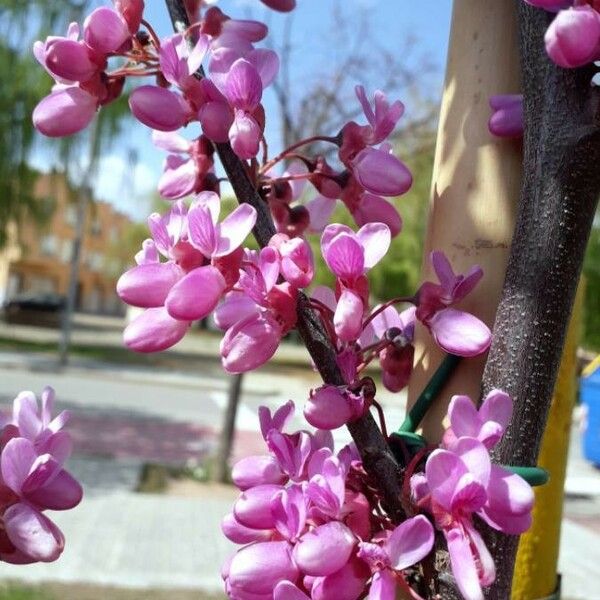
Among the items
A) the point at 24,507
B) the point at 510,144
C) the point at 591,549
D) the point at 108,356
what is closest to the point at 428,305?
the point at 510,144

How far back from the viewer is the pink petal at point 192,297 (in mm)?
547

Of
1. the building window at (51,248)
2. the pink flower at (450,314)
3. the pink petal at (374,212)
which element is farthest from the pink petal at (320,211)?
the building window at (51,248)

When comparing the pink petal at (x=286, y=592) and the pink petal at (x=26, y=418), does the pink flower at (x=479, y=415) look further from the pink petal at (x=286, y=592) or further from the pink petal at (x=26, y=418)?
the pink petal at (x=26, y=418)

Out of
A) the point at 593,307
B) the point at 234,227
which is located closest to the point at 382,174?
the point at 234,227

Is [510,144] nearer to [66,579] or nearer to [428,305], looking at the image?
[428,305]

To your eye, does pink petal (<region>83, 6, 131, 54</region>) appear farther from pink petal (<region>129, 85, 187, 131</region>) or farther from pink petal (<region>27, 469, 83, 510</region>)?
pink petal (<region>27, 469, 83, 510</region>)

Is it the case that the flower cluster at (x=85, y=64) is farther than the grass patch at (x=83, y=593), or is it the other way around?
the grass patch at (x=83, y=593)

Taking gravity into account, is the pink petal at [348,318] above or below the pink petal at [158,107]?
below

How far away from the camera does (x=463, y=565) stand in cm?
49

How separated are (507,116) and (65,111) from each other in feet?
1.22

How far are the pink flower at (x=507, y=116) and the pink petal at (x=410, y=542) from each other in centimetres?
34

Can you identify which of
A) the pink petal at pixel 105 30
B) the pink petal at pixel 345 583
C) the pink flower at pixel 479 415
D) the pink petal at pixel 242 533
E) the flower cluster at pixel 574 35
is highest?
the flower cluster at pixel 574 35

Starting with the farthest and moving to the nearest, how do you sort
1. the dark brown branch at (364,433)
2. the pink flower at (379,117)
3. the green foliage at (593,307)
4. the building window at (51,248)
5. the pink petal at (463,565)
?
the building window at (51,248) < the green foliage at (593,307) < the pink flower at (379,117) < the dark brown branch at (364,433) < the pink petal at (463,565)

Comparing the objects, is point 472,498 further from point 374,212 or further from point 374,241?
point 374,212
